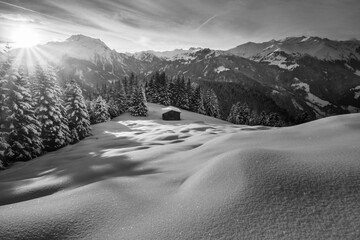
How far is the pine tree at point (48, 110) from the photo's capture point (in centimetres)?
2708

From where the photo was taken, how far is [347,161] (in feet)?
11.6

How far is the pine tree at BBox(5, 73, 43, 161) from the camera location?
2175 cm

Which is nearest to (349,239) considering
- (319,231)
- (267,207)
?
(319,231)

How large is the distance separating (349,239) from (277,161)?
184 cm

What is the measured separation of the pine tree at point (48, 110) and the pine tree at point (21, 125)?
2.95m

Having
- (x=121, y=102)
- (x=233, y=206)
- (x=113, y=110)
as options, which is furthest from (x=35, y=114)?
(x=121, y=102)

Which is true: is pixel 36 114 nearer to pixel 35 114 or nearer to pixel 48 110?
pixel 35 114

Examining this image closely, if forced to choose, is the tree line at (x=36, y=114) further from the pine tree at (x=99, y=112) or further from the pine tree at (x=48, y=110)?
the pine tree at (x=99, y=112)

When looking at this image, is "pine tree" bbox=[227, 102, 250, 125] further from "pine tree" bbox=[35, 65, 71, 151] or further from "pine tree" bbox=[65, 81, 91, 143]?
"pine tree" bbox=[35, 65, 71, 151]

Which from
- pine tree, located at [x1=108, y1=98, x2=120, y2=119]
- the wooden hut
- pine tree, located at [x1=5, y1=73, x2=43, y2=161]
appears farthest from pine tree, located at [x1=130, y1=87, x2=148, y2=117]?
pine tree, located at [x1=5, y1=73, x2=43, y2=161]

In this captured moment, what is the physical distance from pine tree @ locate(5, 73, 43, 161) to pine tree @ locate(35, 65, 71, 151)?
295 cm

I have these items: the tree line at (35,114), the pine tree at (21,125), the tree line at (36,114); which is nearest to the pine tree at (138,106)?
the tree line at (36,114)

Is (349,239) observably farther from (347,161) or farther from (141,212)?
(141,212)

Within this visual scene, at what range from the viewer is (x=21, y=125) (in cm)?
2259
